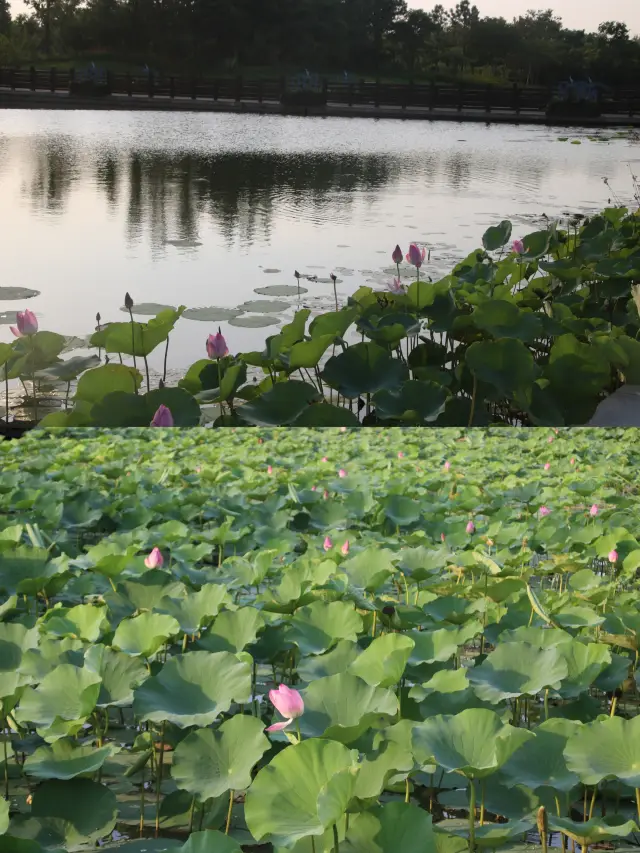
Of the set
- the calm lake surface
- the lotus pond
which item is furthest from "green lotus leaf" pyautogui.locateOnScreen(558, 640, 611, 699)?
the calm lake surface

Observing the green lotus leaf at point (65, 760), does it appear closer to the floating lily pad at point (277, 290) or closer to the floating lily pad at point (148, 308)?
the floating lily pad at point (148, 308)

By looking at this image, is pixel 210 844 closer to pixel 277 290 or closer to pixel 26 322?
pixel 26 322

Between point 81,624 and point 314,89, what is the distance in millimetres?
Answer: 1942

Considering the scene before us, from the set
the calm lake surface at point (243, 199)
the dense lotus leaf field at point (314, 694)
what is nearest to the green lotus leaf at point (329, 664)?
the dense lotus leaf field at point (314, 694)

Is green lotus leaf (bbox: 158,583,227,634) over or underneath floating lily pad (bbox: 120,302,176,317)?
underneath

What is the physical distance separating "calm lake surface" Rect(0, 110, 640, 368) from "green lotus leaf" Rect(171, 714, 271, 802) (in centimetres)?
174

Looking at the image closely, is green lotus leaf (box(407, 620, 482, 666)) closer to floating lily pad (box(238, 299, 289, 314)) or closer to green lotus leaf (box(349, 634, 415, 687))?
green lotus leaf (box(349, 634, 415, 687))

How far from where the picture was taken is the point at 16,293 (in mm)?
2211

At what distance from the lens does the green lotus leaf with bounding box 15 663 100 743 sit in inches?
23.6

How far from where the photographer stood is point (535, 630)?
0.74m

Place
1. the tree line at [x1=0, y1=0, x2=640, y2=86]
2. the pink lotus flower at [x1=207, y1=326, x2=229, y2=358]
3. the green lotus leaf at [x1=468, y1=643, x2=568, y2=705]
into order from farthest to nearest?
the tree line at [x1=0, y1=0, x2=640, y2=86]
the pink lotus flower at [x1=207, y1=326, x2=229, y2=358]
the green lotus leaf at [x1=468, y1=643, x2=568, y2=705]

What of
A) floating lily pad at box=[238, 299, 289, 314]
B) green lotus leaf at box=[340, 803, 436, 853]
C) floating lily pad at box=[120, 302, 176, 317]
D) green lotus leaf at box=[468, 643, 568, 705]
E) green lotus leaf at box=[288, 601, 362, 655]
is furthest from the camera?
floating lily pad at box=[238, 299, 289, 314]

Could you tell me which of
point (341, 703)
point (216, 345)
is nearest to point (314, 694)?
point (341, 703)

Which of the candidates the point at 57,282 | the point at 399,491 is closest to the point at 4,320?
the point at 57,282
